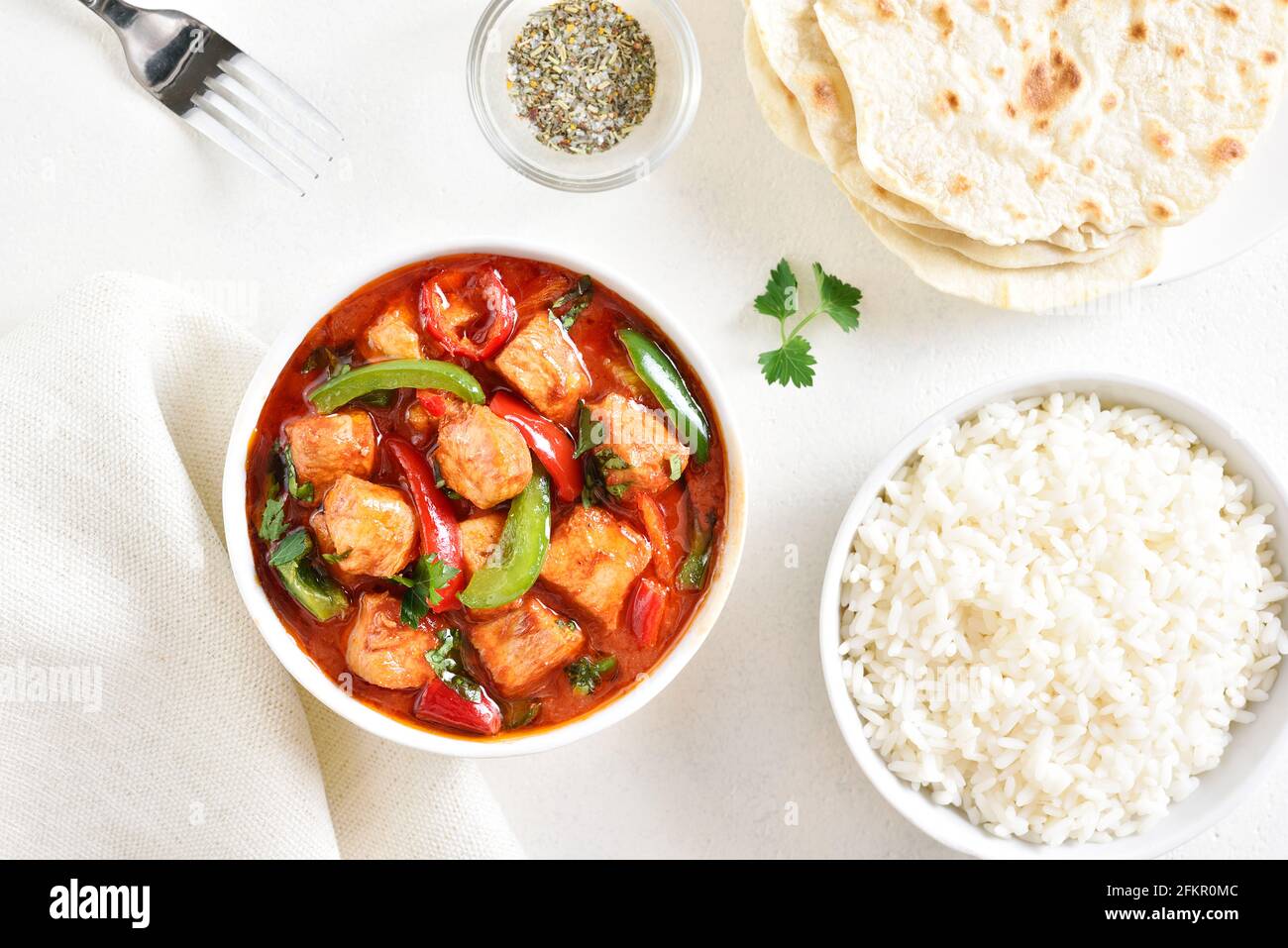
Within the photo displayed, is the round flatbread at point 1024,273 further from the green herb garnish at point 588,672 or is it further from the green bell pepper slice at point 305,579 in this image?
the green bell pepper slice at point 305,579

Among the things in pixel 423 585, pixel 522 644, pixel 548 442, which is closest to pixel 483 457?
pixel 548 442

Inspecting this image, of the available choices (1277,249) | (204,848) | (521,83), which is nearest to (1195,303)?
(1277,249)

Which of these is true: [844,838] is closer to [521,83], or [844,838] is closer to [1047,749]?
[1047,749]

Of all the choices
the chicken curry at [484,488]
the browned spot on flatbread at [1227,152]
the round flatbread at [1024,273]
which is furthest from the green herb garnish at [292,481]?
the browned spot on flatbread at [1227,152]

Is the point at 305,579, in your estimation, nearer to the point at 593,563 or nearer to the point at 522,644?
the point at 522,644

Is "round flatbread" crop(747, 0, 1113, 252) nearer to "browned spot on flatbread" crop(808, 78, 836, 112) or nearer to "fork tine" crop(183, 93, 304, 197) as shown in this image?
"browned spot on flatbread" crop(808, 78, 836, 112)

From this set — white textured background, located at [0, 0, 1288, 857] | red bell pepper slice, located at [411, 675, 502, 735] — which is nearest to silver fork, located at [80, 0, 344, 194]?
white textured background, located at [0, 0, 1288, 857]
